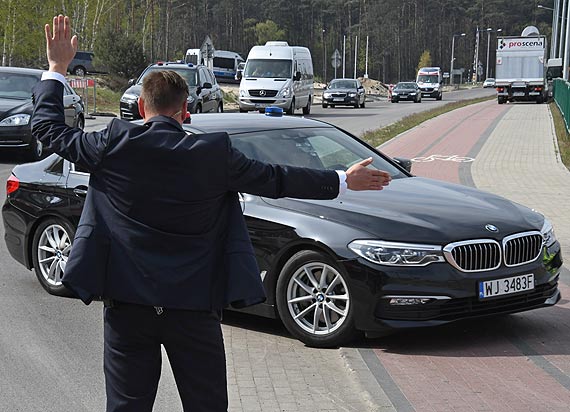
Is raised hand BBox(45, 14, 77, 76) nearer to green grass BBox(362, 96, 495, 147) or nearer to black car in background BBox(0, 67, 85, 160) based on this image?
black car in background BBox(0, 67, 85, 160)

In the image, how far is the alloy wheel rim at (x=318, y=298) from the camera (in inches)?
264

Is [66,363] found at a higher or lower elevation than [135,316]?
lower

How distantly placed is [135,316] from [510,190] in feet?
42.9

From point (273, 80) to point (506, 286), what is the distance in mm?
30858

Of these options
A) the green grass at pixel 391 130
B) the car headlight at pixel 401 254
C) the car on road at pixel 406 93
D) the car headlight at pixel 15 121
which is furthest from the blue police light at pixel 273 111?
the car on road at pixel 406 93

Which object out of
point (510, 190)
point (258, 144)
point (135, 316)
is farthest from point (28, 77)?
point (135, 316)

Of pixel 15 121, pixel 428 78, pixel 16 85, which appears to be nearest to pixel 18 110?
pixel 15 121

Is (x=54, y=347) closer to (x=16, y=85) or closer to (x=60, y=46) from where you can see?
(x=60, y=46)

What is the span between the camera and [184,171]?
365 cm

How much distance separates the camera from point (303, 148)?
25.4 feet

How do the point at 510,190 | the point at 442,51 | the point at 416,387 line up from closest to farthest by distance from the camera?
the point at 416,387 < the point at 510,190 < the point at 442,51

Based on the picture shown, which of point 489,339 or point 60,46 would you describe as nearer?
point 60,46

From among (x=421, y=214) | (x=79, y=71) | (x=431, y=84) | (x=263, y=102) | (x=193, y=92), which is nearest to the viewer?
(x=421, y=214)

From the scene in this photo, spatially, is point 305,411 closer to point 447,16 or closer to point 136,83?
point 136,83
